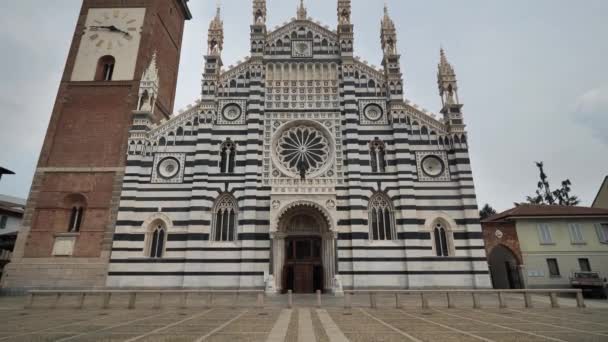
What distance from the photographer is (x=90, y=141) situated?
22.8m

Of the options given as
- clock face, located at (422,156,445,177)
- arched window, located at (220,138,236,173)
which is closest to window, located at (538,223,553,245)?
clock face, located at (422,156,445,177)

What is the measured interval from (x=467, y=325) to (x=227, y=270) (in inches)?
564

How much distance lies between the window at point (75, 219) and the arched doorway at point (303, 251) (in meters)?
13.1

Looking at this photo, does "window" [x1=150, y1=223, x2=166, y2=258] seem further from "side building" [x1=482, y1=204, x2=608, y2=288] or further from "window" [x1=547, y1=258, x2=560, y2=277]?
"window" [x1=547, y1=258, x2=560, y2=277]

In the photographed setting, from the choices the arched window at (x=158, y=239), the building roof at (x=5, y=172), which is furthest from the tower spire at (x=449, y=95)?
the building roof at (x=5, y=172)

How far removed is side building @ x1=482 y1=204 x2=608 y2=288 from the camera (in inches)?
891

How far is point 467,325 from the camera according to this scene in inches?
358

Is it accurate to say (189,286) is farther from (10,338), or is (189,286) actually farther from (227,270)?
(10,338)

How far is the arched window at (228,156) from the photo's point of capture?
873 inches

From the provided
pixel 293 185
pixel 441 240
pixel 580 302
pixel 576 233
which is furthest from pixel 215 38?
pixel 576 233

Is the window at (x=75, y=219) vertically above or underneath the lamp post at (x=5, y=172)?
underneath

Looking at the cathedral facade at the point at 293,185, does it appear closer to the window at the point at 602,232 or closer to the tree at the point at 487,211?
the window at the point at 602,232

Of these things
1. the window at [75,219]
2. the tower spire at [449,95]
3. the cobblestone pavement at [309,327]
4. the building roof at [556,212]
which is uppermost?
the tower spire at [449,95]

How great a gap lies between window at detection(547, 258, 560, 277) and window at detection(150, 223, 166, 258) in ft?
86.1
